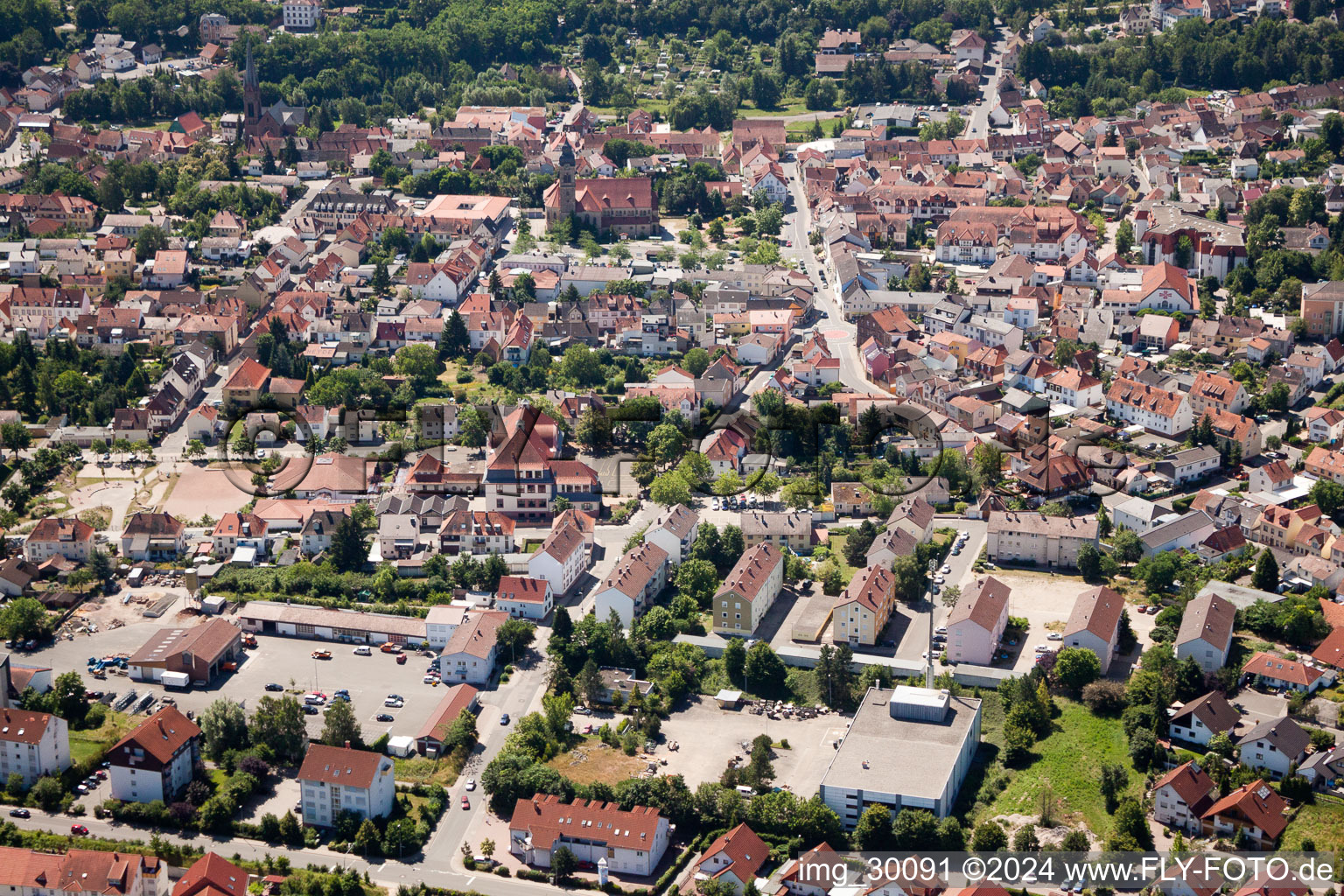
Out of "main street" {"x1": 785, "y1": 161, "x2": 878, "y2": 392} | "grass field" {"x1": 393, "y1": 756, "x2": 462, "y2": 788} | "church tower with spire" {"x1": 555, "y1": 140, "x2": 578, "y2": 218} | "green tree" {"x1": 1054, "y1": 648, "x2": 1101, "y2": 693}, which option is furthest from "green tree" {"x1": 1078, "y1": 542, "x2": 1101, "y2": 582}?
"church tower with spire" {"x1": 555, "y1": 140, "x2": 578, "y2": 218}

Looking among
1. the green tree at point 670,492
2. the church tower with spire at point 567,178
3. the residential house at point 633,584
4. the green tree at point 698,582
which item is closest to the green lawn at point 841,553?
the green tree at point 698,582

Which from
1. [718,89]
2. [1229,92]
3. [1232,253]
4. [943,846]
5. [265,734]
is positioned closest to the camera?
[943,846]

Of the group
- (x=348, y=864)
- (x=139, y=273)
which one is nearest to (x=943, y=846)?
(x=348, y=864)

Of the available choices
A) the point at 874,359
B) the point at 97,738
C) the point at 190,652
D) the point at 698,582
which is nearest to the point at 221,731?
the point at 97,738

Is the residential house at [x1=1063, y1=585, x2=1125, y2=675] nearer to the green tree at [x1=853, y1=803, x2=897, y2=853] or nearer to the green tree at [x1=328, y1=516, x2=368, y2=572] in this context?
the green tree at [x1=853, y1=803, x2=897, y2=853]

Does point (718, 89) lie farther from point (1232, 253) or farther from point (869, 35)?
point (1232, 253)

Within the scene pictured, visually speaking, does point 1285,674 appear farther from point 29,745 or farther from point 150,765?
point 29,745

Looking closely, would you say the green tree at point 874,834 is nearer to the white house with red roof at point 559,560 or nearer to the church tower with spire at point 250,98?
the white house with red roof at point 559,560
